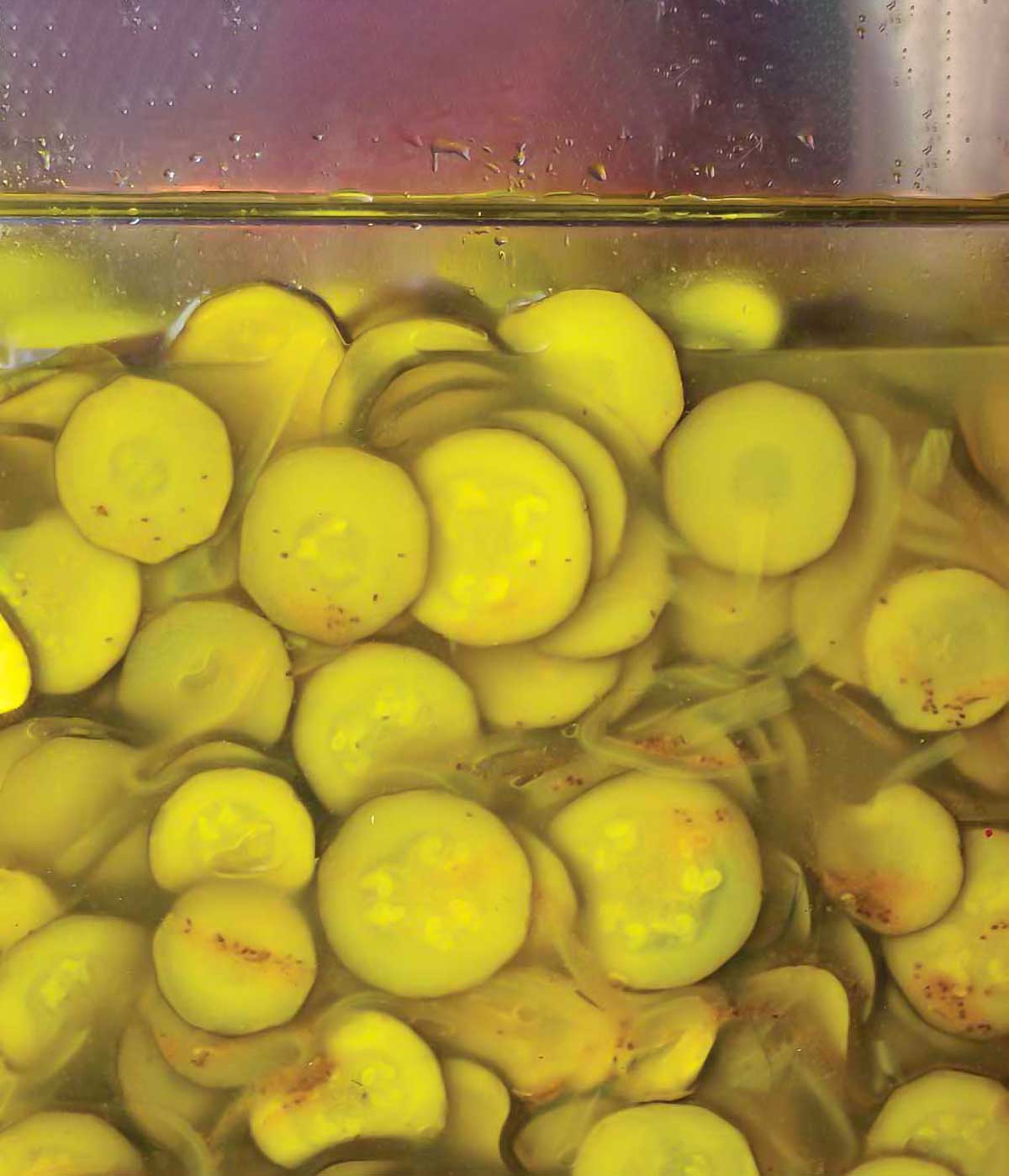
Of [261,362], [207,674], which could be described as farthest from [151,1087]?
[261,362]

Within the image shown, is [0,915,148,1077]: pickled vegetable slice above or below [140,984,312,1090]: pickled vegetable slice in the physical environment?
above

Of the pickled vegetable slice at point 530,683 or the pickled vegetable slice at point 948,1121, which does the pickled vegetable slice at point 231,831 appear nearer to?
the pickled vegetable slice at point 530,683

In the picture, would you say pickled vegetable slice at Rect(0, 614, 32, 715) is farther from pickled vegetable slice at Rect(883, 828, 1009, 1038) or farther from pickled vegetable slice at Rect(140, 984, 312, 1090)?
pickled vegetable slice at Rect(883, 828, 1009, 1038)

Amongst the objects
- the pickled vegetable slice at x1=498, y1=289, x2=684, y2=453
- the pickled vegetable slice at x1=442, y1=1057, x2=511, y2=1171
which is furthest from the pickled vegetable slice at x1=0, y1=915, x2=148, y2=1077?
the pickled vegetable slice at x1=498, y1=289, x2=684, y2=453

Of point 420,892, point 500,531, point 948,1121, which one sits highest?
point 500,531

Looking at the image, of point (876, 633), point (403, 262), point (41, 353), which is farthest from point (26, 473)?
point (876, 633)

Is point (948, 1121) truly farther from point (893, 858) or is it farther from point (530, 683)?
point (530, 683)

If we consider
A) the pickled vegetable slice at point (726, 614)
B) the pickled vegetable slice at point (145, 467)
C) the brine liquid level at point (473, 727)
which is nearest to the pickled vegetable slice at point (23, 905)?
the brine liquid level at point (473, 727)
